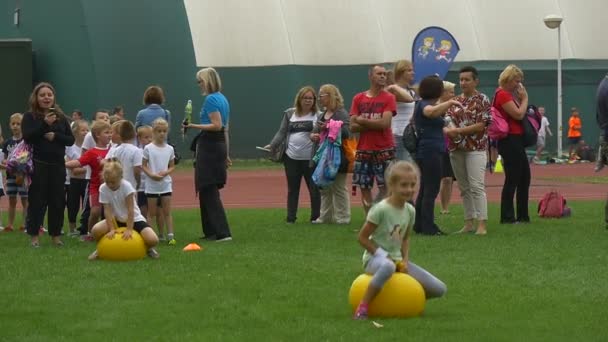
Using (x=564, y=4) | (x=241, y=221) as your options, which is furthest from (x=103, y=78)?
(x=241, y=221)

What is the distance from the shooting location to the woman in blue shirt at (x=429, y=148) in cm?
1527

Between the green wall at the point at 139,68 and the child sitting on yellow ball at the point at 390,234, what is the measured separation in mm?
26705

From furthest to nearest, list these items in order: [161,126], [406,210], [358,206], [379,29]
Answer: [379,29] → [358,206] → [161,126] → [406,210]

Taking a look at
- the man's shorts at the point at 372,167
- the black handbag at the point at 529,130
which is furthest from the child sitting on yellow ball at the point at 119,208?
the black handbag at the point at 529,130

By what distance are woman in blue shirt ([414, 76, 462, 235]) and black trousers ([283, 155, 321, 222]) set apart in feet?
8.62

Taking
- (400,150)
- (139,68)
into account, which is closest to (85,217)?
(400,150)

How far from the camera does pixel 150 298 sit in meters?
10.3

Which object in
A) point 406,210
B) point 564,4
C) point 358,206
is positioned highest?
point 564,4

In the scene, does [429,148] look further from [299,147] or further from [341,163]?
[299,147]

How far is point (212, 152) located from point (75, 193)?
2361 millimetres

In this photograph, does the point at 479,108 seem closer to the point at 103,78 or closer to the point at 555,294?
the point at 555,294

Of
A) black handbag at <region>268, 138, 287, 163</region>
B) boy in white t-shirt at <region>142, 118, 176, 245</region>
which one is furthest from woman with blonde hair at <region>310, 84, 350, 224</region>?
boy in white t-shirt at <region>142, 118, 176, 245</region>

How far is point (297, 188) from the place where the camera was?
17797 millimetres

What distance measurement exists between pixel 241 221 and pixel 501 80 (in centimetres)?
425
